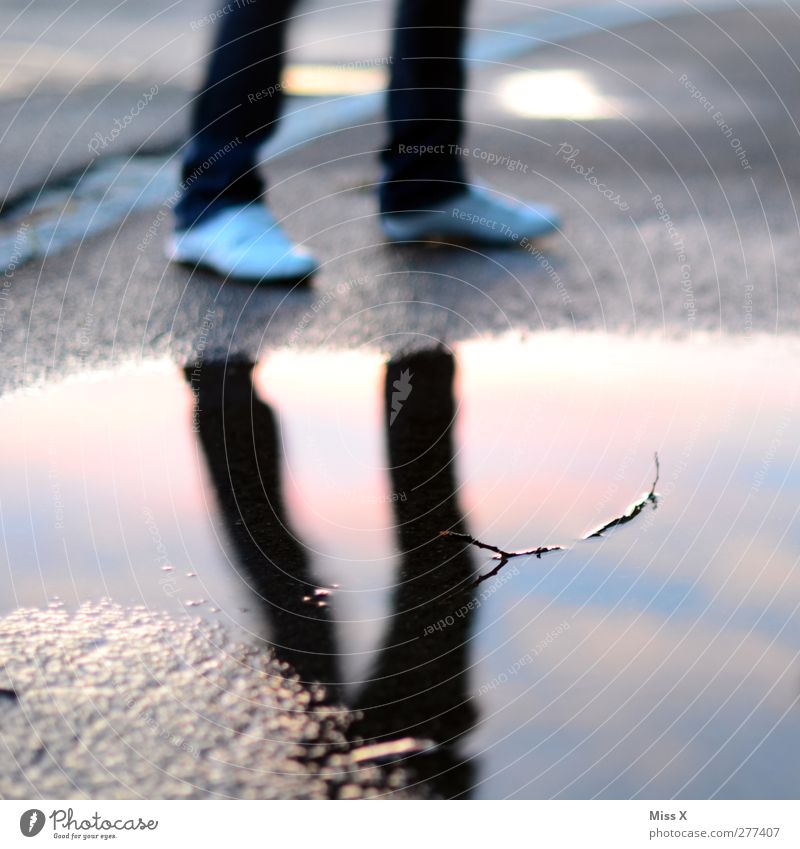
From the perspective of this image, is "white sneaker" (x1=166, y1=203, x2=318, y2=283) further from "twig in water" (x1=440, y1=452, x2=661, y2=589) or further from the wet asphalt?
"twig in water" (x1=440, y1=452, x2=661, y2=589)

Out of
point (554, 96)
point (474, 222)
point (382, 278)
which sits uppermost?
point (554, 96)

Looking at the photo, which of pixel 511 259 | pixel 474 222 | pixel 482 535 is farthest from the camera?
pixel 474 222

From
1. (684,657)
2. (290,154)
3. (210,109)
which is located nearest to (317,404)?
(684,657)

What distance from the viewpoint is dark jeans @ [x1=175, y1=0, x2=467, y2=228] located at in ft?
6.07

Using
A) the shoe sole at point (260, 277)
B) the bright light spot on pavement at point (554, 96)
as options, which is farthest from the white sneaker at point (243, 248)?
the bright light spot on pavement at point (554, 96)

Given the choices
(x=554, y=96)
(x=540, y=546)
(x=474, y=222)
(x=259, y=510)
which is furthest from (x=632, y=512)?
(x=554, y=96)

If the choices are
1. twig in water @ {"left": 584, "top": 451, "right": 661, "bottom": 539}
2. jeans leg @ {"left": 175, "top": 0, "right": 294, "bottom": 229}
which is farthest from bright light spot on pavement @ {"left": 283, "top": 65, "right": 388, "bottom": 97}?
twig in water @ {"left": 584, "top": 451, "right": 661, "bottom": 539}

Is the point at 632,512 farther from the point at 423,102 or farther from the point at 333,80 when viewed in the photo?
the point at 333,80

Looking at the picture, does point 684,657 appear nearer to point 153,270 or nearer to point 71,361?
point 71,361

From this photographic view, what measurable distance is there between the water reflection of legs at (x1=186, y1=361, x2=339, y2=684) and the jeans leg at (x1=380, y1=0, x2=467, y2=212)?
0.74m

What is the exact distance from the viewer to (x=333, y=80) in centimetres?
258

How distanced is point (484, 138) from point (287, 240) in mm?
786

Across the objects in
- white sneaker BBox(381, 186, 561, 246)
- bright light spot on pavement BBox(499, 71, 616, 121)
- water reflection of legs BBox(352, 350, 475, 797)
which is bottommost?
water reflection of legs BBox(352, 350, 475, 797)

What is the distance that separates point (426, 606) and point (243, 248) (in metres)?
0.97
